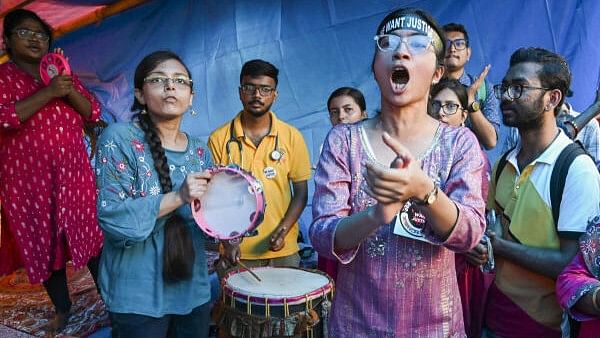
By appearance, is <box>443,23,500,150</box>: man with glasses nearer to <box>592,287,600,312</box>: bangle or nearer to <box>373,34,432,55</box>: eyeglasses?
<box>592,287,600,312</box>: bangle

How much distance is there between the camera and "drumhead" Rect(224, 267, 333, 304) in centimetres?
216

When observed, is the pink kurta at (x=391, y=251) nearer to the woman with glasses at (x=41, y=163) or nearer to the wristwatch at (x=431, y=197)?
the wristwatch at (x=431, y=197)

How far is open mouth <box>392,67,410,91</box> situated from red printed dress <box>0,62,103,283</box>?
8.35 ft

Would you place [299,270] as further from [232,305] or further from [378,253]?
[378,253]

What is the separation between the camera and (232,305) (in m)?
2.20

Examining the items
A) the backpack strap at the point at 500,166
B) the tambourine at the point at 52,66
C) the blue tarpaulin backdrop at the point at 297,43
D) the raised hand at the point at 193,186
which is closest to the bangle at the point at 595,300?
the backpack strap at the point at 500,166

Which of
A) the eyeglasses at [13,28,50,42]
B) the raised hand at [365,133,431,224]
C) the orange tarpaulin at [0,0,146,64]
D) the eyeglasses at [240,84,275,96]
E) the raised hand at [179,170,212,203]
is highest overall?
the orange tarpaulin at [0,0,146,64]

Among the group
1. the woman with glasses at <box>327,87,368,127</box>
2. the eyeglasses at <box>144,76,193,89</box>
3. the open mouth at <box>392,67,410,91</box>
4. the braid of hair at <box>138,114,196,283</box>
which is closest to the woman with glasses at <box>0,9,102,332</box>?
the eyeglasses at <box>144,76,193,89</box>

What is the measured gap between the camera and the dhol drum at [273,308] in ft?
6.99

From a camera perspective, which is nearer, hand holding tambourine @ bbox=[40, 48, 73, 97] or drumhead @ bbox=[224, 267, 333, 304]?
drumhead @ bbox=[224, 267, 333, 304]

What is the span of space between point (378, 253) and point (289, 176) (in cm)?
189

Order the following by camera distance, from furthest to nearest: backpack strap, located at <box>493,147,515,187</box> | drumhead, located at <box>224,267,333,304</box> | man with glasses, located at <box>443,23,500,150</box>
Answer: man with glasses, located at <box>443,23,500,150</box> < backpack strap, located at <box>493,147,515,187</box> < drumhead, located at <box>224,267,333,304</box>

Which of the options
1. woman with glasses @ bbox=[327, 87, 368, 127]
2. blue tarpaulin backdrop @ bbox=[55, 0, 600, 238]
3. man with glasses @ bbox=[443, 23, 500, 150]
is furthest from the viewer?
blue tarpaulin backdrop @ bbox=[55, 0, 600, 238]

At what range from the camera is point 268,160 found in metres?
3.25
